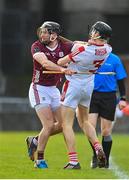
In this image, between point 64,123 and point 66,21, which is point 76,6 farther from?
point 64,123

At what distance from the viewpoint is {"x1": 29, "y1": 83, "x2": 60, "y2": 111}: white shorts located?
14.8 meters

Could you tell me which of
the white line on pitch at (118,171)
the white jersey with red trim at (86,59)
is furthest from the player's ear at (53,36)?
the white line on pitch at (118,171)

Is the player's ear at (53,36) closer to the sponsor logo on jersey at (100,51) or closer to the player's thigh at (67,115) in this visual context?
the sponsor logo on jersey at (100,51)

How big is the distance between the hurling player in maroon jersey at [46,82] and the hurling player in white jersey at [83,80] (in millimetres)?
309

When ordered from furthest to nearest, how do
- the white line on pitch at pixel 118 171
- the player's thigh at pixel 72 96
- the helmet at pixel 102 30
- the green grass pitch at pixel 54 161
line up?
the player's thigh at pixel 72 96 < the helmet at pixel 102 30 < the white line on pitch at pixel 118 171 < the green grass pitch at pixel 54 161

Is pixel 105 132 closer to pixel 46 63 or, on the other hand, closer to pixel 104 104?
pixel 104 104

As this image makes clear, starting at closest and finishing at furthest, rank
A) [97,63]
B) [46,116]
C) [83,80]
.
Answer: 1. [97,63]
2. [83,80]
3. [46,116]

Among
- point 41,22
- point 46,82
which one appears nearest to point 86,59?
point 46,82

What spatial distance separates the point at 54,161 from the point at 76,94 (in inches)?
94.0

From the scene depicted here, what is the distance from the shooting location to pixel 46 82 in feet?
48.8

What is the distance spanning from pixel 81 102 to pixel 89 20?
2541 cm

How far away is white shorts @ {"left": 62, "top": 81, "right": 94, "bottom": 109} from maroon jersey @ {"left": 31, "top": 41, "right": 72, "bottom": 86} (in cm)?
41

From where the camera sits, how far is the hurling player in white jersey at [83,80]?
1428cm

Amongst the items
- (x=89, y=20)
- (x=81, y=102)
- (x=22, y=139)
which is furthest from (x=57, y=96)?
(x=89, y=20)
